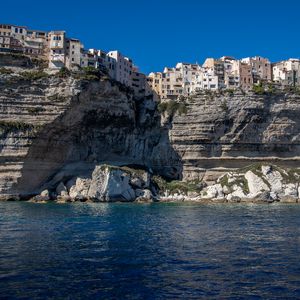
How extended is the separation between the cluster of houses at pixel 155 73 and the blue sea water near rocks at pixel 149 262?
4781 centimetres

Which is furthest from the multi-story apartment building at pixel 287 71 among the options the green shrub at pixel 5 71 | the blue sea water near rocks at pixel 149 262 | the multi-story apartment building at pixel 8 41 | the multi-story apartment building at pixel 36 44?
the blue sea water near rocks at pixel 149 262

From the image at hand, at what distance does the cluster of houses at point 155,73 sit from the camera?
7312 cm

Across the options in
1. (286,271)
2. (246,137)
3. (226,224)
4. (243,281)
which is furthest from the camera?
(246,137)

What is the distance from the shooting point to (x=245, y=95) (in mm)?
75500

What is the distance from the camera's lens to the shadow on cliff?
218 feet

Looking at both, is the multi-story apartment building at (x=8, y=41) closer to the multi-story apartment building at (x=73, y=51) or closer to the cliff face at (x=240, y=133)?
the multi-story apartment building at (x=73, y=51)

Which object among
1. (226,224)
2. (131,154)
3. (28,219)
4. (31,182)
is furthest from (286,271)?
(131,154)

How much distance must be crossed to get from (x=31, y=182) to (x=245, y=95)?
36106mm

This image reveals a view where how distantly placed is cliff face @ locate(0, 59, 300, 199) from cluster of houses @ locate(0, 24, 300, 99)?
4.89 meters

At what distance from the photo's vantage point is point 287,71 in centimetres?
9300

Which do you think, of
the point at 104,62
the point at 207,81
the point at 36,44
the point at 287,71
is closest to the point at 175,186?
the point at 207,81

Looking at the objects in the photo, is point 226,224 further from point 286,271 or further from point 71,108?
point 71,108

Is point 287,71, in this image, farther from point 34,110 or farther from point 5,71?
point 5,71

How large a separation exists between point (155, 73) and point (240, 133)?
24512mm
